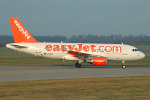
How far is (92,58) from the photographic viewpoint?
105ft

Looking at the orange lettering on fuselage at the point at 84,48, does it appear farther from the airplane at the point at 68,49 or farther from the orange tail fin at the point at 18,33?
the orange tail fin at the point at 18,33

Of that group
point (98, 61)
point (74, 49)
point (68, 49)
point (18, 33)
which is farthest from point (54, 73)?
point (18, 33)

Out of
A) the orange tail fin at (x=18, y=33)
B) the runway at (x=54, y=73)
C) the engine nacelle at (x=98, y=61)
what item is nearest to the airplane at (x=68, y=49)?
the orange tail fin at (x=18, y=33)

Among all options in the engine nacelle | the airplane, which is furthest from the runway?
the airplane

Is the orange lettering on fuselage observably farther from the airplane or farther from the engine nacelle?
the engine nacelle

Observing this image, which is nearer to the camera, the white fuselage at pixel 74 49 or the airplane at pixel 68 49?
the airplane at pixel 68 49

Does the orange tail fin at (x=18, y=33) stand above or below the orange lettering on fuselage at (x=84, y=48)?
above

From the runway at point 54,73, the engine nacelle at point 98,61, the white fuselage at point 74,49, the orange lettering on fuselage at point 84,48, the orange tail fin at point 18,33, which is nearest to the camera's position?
the runway at point 54,73

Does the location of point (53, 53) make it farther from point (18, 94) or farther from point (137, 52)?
point (18, 94)

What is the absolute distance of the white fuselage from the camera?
3312cm

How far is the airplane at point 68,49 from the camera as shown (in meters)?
33.0

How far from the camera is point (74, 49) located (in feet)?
111

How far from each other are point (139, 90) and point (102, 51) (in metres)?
17.2

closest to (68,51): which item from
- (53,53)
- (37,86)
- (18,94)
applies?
(53,53)
